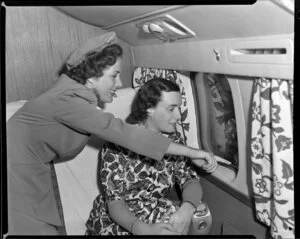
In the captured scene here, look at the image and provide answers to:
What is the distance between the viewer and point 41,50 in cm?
142

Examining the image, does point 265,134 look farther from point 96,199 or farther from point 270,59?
point 96,199

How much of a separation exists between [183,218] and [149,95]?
50cm

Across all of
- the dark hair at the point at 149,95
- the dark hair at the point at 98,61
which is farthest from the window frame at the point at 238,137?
the dark hair at the point at 98,61

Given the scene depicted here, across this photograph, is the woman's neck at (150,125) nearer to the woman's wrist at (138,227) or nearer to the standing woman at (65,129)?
the standing woman at (65,129)

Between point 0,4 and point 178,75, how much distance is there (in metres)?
0.77

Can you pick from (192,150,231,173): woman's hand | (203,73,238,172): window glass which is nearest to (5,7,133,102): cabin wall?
(203,73,238,172): window glass

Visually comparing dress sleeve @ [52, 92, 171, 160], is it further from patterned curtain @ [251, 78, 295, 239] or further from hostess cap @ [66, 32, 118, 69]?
patterned curtain @ [251, 78, 295, 239]

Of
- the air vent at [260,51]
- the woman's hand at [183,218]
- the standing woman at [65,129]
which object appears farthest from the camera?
the woman's hand at [183,218]

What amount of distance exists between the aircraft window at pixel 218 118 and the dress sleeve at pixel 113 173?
46 cm

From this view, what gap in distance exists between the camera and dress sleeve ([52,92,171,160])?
1.03 meters

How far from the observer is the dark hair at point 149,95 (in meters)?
1.22

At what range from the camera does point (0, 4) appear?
3.01 ft

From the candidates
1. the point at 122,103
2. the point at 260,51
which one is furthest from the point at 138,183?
the point at 260,51

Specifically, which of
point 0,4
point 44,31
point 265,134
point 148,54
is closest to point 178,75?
point 148,54
